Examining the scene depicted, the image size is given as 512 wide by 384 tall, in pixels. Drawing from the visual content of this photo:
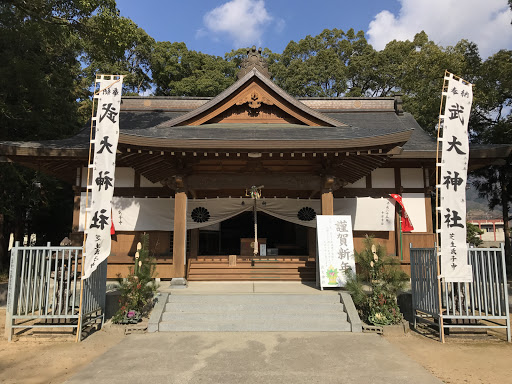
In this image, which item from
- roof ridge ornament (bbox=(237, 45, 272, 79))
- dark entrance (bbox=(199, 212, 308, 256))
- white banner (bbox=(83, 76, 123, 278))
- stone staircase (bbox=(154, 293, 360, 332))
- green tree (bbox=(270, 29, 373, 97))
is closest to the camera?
white banner (bbox=(83, 76, 123, 278))

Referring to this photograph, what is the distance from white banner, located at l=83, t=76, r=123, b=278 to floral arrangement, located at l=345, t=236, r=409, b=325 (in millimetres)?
5090

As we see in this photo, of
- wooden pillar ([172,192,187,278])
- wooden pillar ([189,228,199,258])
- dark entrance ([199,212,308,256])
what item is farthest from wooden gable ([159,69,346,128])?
dark entrance ([199,212,308,256])

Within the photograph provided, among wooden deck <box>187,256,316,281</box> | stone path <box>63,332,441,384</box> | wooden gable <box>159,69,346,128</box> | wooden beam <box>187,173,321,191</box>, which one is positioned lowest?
stone path <box>63,332,441,384</box>

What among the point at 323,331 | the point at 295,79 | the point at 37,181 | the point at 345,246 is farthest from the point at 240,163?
the point at 295,79

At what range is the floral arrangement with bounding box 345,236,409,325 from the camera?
21.9 ft

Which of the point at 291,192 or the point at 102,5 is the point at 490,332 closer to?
the point at 291,192

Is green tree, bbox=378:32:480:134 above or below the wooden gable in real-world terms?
above

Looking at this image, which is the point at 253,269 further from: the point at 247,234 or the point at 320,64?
the point at 320,64

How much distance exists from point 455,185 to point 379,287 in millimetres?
2436

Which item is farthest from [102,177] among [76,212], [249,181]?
[76,212]

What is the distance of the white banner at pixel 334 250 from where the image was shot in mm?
8258

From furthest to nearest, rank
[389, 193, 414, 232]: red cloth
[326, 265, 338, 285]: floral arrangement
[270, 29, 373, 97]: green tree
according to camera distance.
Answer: [270, 29, 373, 97]: green tree → [389, 193, 414, 232]: red cloth → [326, 265, 338, 285]: floral arrangement

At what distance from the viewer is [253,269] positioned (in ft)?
35.1

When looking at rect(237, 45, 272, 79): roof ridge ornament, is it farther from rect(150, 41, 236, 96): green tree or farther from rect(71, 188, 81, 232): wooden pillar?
rect(150, 41, 236, 96): green tree
